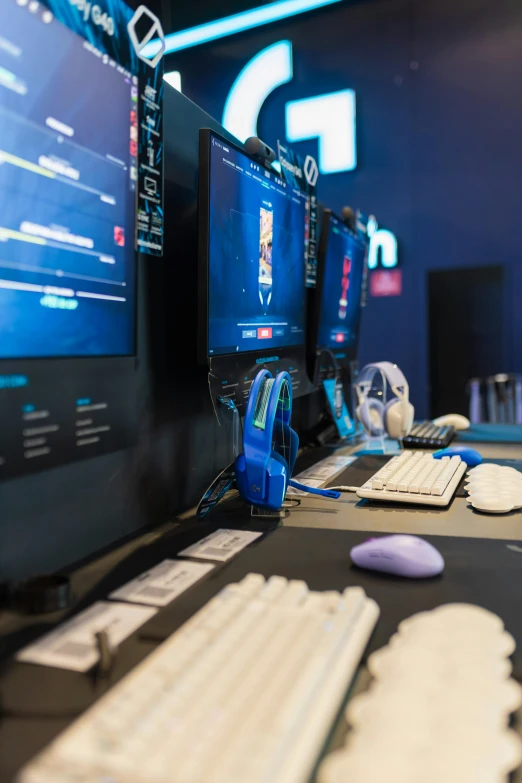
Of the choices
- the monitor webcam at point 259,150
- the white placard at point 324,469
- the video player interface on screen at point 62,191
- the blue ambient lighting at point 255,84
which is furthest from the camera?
the blue ambient lighting at point 255,84

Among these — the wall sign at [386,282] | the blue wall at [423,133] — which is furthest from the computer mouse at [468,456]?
the wall sign at [386,282]

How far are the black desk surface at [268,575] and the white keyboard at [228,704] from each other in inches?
2.1

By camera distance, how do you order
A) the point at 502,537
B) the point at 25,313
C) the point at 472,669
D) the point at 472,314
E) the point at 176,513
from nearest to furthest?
the point at 472,669 < the point at 25,313 < the point at 502,537 < the point at 176,513 < the point at 472,314

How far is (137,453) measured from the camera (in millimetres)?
1088

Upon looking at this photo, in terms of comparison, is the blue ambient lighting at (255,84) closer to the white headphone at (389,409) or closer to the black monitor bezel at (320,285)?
the black monitor bezel at (320,285)

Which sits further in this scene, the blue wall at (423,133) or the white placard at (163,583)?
the blue wall at (423,133)

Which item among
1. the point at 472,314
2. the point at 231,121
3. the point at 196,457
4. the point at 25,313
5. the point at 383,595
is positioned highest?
the point at 231,121

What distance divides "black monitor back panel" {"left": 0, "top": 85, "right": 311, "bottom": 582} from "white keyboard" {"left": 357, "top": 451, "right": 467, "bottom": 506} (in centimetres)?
35

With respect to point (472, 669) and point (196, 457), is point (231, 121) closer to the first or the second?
point (196, 457)

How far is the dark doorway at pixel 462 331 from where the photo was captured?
390 centimetres

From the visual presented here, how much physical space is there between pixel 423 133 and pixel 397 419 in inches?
104

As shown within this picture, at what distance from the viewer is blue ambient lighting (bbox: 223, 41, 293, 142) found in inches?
166

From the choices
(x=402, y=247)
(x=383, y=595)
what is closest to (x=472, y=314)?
(x=402, y=247)

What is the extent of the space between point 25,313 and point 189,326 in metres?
0.54
